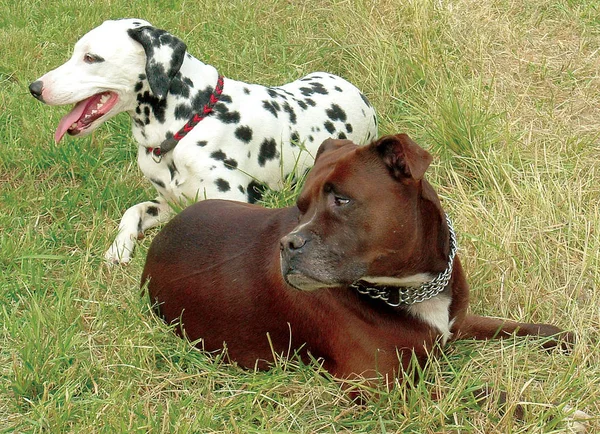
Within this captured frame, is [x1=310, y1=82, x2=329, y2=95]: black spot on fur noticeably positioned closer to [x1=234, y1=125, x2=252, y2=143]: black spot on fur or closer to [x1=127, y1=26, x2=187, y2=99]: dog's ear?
[x1=234, y1=125, x2=252, y2=143]: black spot on fur

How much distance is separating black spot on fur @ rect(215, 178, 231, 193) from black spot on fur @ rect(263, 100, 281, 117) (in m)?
0.59

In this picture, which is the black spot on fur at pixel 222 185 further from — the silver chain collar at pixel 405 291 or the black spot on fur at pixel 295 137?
the silver chain collar at pixel 405 291

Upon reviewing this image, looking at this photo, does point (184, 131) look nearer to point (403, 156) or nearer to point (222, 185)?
point (222, 185)

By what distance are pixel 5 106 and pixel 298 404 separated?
3900 millimetres

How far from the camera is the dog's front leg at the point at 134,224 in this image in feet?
14.9

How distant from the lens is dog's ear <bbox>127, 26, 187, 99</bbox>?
4.62 meters

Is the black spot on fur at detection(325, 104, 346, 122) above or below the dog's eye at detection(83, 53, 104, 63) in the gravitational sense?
below

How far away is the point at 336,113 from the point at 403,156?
234cm

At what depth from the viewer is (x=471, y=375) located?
11.3 ft

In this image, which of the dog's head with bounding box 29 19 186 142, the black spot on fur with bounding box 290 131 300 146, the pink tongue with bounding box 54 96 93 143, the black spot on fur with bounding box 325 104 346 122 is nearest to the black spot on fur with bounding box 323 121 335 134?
the black spot on fur with bounding box 325 104 346 122

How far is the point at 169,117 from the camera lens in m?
4.71

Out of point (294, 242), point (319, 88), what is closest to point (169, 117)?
point (319, 88)

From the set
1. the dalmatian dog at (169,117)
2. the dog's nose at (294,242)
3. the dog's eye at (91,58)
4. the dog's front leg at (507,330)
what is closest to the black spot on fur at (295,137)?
the dalmatian dog at (169,117)

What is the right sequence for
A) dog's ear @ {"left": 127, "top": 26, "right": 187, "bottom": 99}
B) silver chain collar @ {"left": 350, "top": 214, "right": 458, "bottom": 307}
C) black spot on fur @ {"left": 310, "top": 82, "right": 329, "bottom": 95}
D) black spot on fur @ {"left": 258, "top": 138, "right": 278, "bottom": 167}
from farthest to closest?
black spot on fur @ {"left": 310, "top": 82, "right": 329, "bottom": 95} < black spot on fur @ {"left": 258, "top": 138, "right": 278, "bottom": 167} < dog's ear @ {"left": 127, "top": 26, "right": 187, "bottom": 99} < silver chain collar @ {"left": 350, "top": 214, "right": 458, "bottom": 307}
